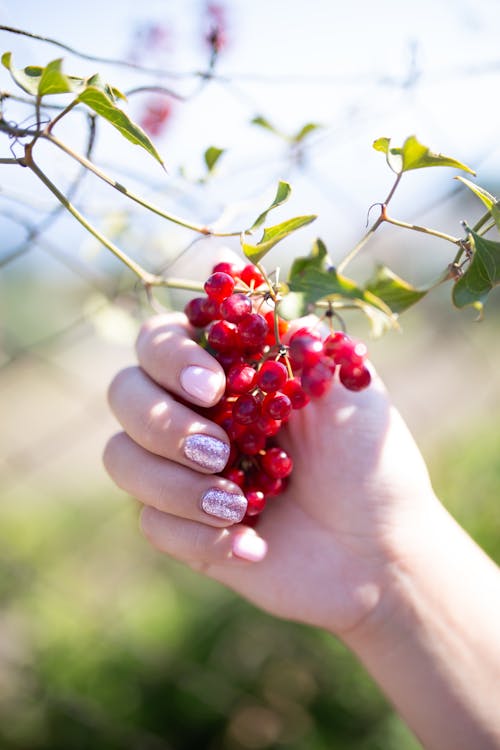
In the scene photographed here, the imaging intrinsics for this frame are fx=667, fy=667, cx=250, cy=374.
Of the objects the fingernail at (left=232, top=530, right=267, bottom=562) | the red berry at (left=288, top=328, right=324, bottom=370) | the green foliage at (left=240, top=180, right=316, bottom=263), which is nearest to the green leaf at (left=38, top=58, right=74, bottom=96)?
the green foliage at (left=240, top=180, right=316, bottom=263)

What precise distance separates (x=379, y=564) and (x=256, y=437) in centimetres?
34

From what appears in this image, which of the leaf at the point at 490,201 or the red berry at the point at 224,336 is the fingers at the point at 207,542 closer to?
the red berry at the point at 224,336

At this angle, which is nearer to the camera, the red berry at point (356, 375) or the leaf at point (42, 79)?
the leaf at point (42, 79)

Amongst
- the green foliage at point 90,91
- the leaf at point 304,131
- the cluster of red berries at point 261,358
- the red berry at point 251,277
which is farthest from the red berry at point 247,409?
the leaf at point 304,131

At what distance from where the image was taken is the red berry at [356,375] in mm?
598

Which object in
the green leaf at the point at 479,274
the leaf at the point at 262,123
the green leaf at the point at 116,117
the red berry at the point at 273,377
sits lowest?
the red berry at the point at 273,377

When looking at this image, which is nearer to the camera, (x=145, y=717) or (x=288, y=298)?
(x=288, y=298)

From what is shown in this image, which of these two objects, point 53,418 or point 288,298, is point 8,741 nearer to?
point 288,298

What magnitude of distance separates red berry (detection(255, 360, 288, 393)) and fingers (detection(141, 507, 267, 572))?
0.26 metres

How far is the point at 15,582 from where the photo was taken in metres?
1.66

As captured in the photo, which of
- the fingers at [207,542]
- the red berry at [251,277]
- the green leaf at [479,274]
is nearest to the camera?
the green leaf at [479,274]

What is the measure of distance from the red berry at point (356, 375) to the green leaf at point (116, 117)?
24 cm

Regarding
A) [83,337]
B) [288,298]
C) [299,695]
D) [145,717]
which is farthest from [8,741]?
[288,298]

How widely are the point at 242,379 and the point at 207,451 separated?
0.11 m
